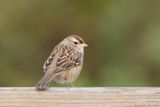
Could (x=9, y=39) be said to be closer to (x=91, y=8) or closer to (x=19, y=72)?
(x=19, y=72)

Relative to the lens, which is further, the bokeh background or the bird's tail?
the bokeh background

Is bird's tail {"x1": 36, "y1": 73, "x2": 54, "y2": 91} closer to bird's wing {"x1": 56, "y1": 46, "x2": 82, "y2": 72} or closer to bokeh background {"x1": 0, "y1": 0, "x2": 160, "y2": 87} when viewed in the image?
bird's wing {"x1": 56, "y1": 46, "x2": 82, "y2": 72}

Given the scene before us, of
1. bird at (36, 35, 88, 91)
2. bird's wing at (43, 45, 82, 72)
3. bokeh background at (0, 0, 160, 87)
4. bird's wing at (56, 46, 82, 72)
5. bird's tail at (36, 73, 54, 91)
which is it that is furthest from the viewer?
bokeh background at (0, 0, 160, 87)

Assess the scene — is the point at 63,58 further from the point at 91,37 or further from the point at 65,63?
the point at 91,37

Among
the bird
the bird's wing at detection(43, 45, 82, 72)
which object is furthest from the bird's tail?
the bird's wing at detection(43, 45, 82, 72)

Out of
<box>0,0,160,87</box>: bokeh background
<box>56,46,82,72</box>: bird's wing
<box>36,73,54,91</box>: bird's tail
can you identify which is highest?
<box>36,73,54,91</box>: bird's tail

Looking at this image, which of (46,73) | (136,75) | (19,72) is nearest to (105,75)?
(136,75)
